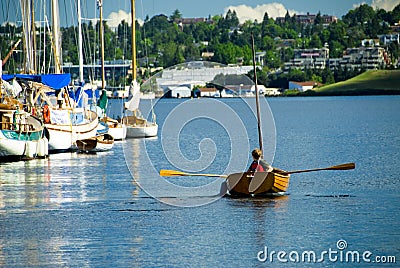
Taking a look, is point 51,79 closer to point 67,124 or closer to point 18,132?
point 67,124

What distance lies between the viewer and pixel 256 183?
120 ft

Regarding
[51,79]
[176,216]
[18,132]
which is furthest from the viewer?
[51,79]


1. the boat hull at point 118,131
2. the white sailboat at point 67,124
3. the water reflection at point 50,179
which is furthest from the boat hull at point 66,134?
the boat hull at point 118,131

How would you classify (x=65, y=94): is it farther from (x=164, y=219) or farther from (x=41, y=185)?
(x=164, y=219)

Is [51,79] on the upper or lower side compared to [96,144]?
upper

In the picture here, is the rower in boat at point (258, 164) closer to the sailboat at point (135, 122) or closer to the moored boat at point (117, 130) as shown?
the moored boat at point (117, 130)

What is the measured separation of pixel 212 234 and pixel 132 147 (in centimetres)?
3856

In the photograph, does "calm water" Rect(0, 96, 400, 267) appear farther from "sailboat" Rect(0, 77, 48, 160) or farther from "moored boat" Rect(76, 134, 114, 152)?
"moored boat" Rect(76, 134, 114, 152)

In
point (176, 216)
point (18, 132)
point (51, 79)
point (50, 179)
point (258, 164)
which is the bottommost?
point (50, 179)

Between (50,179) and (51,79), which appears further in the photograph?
(51,79)

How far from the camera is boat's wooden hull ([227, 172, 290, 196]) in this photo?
36.5 m

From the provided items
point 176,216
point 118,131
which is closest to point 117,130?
point 118,131

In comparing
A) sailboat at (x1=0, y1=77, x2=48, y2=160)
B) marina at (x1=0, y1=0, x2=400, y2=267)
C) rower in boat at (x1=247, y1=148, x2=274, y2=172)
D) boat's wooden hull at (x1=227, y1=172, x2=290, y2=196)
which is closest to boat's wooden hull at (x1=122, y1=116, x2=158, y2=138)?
marina at (x1=0, y1=0, x2=400, y2=267)

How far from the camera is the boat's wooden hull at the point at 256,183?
36531 millimetres
